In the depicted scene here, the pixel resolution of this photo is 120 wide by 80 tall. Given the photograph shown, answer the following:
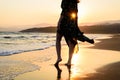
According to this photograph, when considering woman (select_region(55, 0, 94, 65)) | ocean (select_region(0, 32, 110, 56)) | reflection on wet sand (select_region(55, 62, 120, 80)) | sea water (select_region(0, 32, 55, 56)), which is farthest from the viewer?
ocean (select_region(0, 32, 110, 56))

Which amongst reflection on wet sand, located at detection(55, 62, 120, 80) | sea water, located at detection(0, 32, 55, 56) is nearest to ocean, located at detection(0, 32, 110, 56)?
sea water, located at detection(0, 32, 55, 56)

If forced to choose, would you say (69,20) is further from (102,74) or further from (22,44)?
(22,44)

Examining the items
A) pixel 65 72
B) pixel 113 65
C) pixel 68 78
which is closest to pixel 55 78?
pixel 68 78

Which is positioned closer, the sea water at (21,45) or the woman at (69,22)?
the woman at (69,22)

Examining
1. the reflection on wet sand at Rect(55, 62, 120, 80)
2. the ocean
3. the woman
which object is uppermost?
the woman

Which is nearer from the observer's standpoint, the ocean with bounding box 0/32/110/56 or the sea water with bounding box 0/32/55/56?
the sea water with bounding box 0/32/55/56

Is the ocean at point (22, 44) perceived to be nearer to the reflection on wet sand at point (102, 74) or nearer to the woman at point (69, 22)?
the woman at point (69, 22)

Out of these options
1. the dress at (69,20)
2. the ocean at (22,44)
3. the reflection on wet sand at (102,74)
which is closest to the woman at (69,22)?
the dress at (69,20)

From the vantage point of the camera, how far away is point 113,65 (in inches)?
360

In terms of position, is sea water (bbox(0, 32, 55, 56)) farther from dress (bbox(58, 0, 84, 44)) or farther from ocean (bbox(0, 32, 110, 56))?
dress (bbox(58, 0, 84, 44))

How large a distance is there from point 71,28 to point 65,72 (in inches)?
64.7

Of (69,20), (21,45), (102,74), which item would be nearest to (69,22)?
(69,20)

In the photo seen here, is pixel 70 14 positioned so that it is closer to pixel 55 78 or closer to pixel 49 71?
pixel 49 71

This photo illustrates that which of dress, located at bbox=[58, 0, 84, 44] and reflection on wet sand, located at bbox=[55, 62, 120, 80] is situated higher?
dress, located at bbox=[58, 0, 84, 44]
